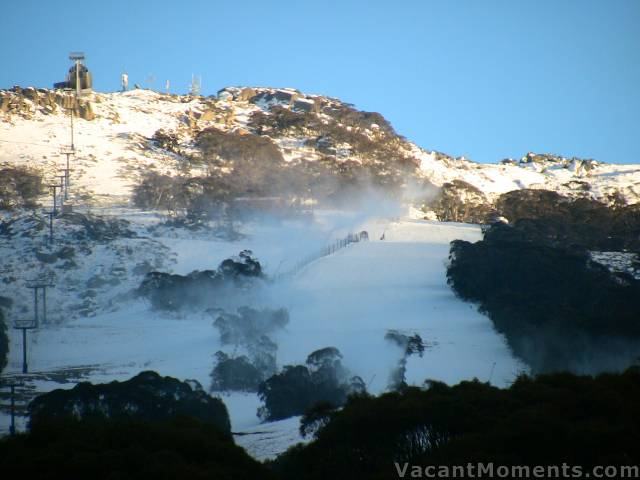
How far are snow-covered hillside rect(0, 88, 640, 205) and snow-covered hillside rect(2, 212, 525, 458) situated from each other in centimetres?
1582

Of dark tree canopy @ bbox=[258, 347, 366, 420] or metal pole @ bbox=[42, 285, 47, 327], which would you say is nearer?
dark tree canopy @ bbox=[258, 347, 366, 420]

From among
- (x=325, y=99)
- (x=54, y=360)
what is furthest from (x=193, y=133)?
(x=54, y=360)

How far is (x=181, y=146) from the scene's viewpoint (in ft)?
264

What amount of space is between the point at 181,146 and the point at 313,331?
4127cm

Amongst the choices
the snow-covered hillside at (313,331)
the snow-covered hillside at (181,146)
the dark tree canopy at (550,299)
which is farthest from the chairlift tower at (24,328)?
the snow-covered hillside at (181,146)

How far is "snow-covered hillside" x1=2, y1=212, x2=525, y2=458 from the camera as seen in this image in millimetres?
35469

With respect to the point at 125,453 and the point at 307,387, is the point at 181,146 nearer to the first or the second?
the point at 307,387

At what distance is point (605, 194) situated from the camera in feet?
275

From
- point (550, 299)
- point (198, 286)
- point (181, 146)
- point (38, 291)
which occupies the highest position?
point (181, 146)

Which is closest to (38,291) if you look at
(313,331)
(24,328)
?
(24,328)

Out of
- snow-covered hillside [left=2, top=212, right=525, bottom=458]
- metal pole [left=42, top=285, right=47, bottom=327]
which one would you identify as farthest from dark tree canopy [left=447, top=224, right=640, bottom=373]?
Answer: metal pole [left=42, top=285, right=47, bottom=327]

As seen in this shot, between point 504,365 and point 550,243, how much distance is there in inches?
849

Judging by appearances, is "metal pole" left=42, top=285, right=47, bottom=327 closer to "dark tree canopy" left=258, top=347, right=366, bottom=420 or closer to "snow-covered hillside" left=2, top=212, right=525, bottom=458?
"snow-covered hillside" left=2, top=212, right=525, bottom=458

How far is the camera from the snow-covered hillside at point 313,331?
116 ft
